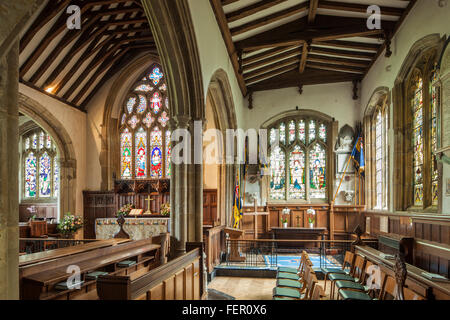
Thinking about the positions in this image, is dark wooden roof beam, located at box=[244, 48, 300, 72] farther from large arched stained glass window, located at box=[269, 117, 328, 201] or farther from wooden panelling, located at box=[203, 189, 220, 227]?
wooden panelling, located at box=[203, 189, 220, 227]

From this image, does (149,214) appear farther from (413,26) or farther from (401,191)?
(413,26)

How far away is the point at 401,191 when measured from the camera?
7.35m

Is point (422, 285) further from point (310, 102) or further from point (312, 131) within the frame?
point (310, 102)

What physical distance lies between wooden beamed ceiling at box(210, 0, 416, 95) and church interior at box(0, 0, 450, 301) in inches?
1.8

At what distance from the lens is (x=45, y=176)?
1226 centimetres

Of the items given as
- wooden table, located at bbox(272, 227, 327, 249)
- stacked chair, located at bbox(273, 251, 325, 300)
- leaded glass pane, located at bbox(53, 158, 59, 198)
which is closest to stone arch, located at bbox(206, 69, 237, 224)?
wooden table, located at bbox(272, 227, 327, 249)

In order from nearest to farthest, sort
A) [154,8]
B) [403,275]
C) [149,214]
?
[403,275]
[154,8]
[149,214]

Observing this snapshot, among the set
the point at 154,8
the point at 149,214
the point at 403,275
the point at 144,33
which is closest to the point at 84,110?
the point at 144,33

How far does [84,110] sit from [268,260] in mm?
7562

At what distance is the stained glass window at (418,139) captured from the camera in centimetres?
677

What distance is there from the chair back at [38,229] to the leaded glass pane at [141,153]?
3.01m

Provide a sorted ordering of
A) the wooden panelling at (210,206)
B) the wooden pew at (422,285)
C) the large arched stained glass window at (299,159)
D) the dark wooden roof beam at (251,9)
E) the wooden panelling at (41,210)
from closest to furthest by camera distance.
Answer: the wooden pew at (422,285), the dark wooden roof beam at (251,9), the wooden panelling at (210,206), the large arched stained glass window at (299,159), the wooden panelling at (41,210)

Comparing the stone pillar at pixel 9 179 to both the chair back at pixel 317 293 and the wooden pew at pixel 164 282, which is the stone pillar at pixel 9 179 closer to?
the wooden pew at pixel 164 282

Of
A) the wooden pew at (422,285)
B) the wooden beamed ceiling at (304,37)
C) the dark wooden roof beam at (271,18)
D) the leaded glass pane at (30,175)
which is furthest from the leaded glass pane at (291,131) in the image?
the leaded glass pane at (30,175)
